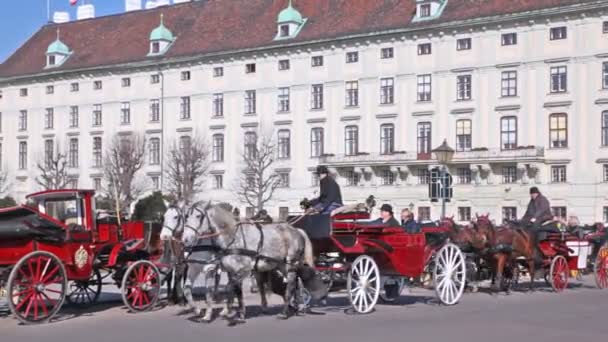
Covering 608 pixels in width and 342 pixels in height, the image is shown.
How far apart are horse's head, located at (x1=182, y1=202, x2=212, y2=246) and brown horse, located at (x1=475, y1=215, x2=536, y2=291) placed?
6439mm

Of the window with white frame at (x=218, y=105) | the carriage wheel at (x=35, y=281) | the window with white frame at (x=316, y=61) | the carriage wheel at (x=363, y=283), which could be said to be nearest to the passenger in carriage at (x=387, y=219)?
the carriage wheel at (x=363, y=283)

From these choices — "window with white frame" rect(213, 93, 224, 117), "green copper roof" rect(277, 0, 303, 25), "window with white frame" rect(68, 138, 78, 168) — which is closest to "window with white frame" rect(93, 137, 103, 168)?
"window with white frame" rect(68, 138, 78, 168)

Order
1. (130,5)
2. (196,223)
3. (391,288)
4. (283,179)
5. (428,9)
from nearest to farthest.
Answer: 1. (196,223)
2. (391,288)
3. (428,9)
4. (283,179)
5. (130,5)

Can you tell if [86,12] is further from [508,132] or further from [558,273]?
[558,273]

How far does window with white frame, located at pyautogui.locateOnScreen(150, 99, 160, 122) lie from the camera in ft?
236

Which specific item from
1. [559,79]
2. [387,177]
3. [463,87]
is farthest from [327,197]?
[387,177]

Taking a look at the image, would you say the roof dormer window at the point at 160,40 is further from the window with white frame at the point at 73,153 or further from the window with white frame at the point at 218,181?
the window with white frame at the point at 218,181

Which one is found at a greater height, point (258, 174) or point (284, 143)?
point (284, 143)

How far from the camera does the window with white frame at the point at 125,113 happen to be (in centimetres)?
7312

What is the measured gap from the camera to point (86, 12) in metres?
83.2

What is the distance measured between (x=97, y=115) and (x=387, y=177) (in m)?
24.0

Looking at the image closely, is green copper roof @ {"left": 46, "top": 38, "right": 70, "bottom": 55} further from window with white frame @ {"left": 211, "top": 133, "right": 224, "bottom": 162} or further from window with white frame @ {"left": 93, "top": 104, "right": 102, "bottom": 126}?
window with white frame @ {"left": 211, "top": 133, "right": 224, "bottom": 162}

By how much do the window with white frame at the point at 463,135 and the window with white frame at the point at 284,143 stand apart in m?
11.6

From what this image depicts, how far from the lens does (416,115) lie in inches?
2419
